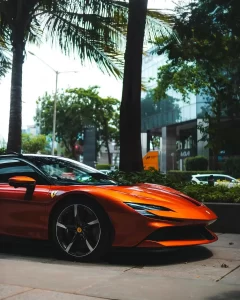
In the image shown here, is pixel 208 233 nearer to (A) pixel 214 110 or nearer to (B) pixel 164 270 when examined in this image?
(B) pixel 164 270

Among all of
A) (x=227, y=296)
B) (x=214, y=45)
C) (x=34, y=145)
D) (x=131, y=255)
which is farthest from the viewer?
(x=34, y=145)

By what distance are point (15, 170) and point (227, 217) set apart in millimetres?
3620

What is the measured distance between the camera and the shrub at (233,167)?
31359 mm

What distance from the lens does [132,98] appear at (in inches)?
398

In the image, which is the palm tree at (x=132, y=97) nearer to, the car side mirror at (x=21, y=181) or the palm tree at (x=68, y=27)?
the palm tree at (x=68, y=27)

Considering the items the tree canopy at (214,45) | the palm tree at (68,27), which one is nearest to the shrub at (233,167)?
the tree canopy at (214,45)

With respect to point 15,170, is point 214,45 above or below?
above

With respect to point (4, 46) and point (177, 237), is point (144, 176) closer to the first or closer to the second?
point (177, 237)

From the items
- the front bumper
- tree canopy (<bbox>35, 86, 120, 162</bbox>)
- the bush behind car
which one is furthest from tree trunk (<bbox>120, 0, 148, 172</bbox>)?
tree canopy (<bbox>35, 86, 120, 162</bbox>)

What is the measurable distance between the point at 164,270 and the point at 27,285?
1511 millimetres

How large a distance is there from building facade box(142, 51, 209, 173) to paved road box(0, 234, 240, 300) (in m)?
35.1

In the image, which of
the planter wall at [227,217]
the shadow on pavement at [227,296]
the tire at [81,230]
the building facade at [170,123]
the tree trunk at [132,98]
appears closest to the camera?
the shadow on pavement at [227,296]

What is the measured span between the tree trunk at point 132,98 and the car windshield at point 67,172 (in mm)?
3197

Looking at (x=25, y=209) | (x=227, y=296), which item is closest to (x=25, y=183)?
(x=25, y=209)
